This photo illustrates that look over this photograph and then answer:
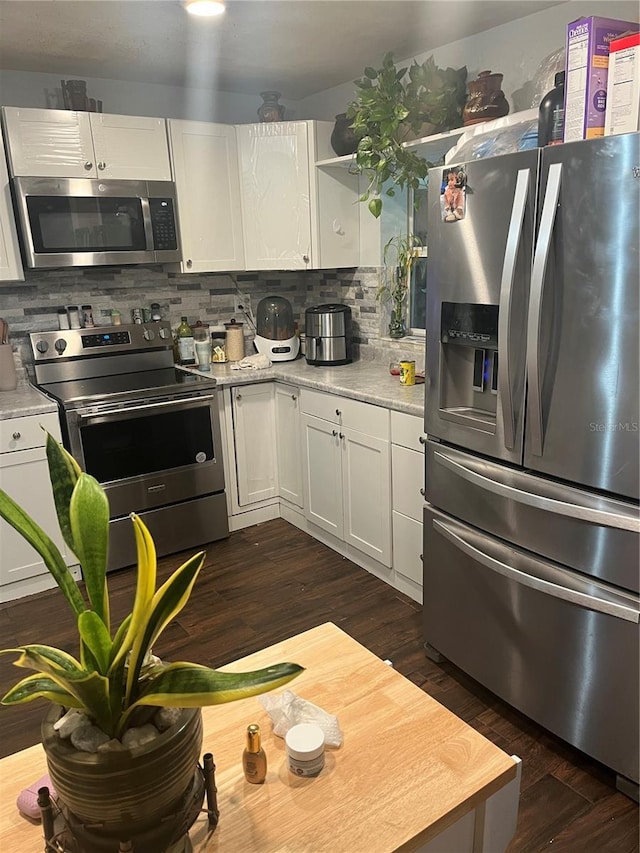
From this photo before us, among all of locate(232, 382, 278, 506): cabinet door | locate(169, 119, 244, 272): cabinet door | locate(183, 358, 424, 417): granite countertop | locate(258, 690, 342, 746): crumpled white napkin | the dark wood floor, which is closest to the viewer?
locate(258, 690, 342, 746): crumpled white napkin

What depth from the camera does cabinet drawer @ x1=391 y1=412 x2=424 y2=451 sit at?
2.61 meters

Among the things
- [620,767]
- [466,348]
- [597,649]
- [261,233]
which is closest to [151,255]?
[261,233]

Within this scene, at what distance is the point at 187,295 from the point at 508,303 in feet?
8.16

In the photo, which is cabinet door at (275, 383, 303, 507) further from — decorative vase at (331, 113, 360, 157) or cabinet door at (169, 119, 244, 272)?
decorative vase at (331, 113, 360, 157)

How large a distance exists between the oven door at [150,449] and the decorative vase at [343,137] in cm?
147

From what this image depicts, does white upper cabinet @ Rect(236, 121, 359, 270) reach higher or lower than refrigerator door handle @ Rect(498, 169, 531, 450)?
higher

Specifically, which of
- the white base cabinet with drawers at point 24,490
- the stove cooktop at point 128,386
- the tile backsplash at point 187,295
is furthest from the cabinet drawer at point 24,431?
the tile backsplash at point 187,295

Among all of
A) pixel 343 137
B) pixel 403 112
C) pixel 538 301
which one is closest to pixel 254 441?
pixel 343 137

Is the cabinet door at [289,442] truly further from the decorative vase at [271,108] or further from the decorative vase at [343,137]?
the decorative vase at [271,108]

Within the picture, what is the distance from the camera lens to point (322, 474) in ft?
10.9

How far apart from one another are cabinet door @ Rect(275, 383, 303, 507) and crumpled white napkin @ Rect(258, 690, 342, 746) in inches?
91.3

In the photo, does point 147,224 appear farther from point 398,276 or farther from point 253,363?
point 398,276

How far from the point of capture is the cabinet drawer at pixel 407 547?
9.05 ft

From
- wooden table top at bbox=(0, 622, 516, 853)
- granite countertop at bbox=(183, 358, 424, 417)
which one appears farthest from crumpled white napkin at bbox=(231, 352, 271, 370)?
wooden table top at bbox=(0, 622, 516, 853)
